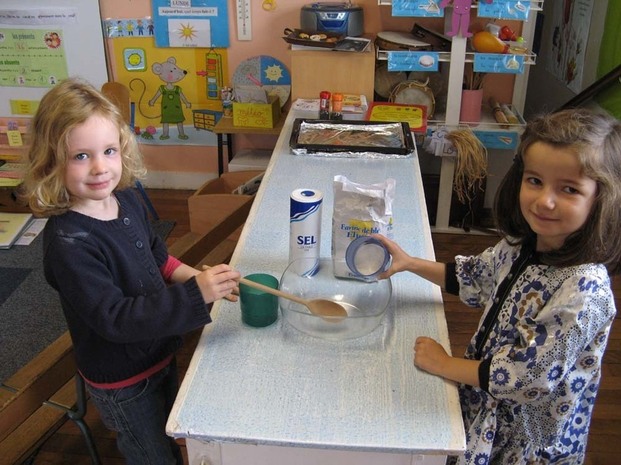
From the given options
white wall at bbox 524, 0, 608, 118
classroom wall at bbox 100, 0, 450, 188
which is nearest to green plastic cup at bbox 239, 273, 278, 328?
white wall at bbox 524, 0, 608, 118

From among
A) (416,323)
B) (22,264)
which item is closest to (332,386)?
(416,323)

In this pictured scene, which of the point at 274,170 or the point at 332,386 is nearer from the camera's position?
the point at 332,386

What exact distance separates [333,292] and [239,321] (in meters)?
0.22

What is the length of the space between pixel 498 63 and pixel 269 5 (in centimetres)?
120

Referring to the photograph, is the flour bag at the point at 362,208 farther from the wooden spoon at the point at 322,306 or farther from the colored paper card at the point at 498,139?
the colored paper card at the point at 498,139

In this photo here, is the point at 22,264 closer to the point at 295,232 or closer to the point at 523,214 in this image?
the point at 295,232

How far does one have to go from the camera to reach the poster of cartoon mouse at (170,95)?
325cm

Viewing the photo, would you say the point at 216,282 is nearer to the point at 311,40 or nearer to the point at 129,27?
the point at 311,40

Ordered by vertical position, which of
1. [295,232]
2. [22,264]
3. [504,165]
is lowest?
[22,264]

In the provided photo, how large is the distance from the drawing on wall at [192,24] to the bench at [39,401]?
2.12 metres

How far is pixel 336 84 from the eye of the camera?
2633 millimetres

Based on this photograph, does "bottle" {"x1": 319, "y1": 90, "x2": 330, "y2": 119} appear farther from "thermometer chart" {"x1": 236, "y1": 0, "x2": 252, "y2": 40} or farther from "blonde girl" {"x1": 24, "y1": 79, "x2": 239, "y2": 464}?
"blonde girl" {"x1": 24, "y1": 79, "x2": 239, "y2": 464}

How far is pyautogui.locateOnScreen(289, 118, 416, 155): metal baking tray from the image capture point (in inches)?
76.2

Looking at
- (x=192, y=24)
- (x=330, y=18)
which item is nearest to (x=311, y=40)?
(x=330, y=18)
